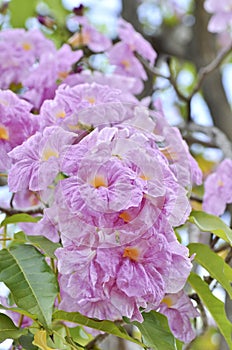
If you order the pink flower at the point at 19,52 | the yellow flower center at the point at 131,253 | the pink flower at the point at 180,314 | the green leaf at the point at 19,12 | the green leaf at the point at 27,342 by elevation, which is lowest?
the green leaf at the point at 19,12

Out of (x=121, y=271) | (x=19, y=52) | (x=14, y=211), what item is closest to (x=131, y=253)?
(x=121, y=271)

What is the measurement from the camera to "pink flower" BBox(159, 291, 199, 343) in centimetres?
84

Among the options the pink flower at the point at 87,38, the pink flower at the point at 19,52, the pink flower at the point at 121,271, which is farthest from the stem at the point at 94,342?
the pink flower at the point at 87,38

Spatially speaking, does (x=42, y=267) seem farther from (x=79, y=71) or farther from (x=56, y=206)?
(x=79, y=71)

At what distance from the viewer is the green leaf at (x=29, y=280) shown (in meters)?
0.71

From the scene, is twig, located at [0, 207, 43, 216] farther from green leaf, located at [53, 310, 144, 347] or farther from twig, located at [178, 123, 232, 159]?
twig, located at [178, 123, 232, 159]

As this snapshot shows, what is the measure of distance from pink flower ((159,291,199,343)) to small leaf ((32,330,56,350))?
0.18m

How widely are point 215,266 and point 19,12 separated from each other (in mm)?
1065

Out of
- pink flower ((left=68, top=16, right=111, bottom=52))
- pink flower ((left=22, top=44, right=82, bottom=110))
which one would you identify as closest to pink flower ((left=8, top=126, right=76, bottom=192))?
pink flower ((left=22, top=44, right=82, bottom=110))

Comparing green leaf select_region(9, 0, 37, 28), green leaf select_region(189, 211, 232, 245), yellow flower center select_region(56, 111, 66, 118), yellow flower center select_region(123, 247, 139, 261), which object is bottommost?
green leaf select_region(9, 0, 37, 28)

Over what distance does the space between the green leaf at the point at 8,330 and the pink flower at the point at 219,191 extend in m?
0.42

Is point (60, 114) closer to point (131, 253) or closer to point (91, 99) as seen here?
point (91, 99)

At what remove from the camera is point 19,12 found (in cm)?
172

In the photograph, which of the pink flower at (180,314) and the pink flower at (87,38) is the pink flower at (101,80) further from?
the pink flower at (180,314)
